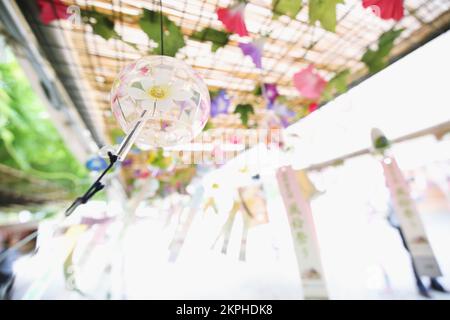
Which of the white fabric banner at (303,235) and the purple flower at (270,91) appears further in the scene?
the purple flower at (270,91)

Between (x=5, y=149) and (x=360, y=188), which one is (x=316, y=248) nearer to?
(x=360, y=188)

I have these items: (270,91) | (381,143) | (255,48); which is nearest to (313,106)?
(270,91)

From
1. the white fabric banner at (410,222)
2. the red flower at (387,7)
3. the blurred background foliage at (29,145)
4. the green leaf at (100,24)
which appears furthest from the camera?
the blurred background foliage at (29,145)

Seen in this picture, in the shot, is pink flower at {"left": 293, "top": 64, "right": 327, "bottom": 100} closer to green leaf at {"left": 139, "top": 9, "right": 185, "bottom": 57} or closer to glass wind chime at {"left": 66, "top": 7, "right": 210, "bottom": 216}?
green leaf at {"left": 139, "top": 9, "right": 185, "bottom": 57}

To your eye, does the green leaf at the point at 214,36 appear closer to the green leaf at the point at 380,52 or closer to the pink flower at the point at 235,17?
the pink flower at the point at 235,17

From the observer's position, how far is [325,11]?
Answer: 3.04 feet

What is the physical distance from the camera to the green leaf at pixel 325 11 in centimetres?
91

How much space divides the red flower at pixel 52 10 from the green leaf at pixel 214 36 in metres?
0.65

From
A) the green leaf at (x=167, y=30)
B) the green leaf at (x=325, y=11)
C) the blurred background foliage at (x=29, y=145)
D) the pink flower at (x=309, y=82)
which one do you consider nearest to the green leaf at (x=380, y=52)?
the pink flower at (x=309, y=82)

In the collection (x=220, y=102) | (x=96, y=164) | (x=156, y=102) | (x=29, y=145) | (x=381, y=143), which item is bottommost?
(x=156, y=102)

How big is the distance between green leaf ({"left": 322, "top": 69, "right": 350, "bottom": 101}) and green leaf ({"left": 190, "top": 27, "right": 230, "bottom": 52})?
0.83 meters

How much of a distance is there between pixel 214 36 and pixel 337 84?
36.6 inches

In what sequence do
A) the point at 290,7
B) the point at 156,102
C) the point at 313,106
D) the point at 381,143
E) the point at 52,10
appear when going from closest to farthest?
the point at 156,102 → the point at 290,7 → the point at 52,10 → the point at 381,143 → the point at 313,106

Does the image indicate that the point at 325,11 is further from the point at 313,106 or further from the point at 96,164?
the point at 96,164
